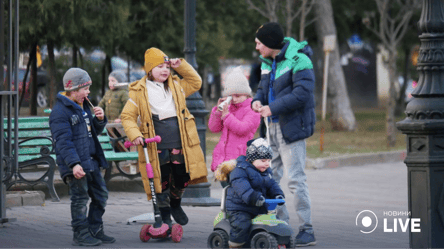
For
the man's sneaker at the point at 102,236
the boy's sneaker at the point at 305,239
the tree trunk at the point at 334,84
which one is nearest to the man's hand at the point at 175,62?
the man's sneaker at the point at 102,236

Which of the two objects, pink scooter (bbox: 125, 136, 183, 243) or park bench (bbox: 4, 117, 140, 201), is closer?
pink scooter (bbox: 125, 136, 183, 243)

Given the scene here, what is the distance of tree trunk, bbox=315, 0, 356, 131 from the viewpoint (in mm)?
25719

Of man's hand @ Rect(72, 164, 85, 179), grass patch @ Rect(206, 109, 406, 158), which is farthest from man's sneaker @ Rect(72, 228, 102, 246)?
grass patch @ Rect(206, 109, 406, 158)

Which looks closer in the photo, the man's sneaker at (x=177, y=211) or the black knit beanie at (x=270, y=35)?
the black knit beanie at (x=270, y=35)

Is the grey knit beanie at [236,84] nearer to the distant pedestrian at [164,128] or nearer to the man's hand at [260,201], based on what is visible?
the distant pedestrian at [164,128]

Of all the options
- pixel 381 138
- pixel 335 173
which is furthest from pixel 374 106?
pixel 335 173

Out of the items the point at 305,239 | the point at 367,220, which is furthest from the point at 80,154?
the point at 367,220

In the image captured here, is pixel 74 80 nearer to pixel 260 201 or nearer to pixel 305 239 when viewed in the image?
pixel 260 201

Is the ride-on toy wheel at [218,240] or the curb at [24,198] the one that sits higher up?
the curb at [24,198]

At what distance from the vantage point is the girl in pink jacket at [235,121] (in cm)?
824

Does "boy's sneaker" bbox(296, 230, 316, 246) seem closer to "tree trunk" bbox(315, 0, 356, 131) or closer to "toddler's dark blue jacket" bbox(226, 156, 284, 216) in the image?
"toddler's dark blue jacket" bbox(226, 156, 284, 216)

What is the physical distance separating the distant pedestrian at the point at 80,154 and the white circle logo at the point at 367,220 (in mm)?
2576

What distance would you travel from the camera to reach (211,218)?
8.96 meters

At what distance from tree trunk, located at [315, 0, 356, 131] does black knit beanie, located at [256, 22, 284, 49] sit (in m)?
18.4
